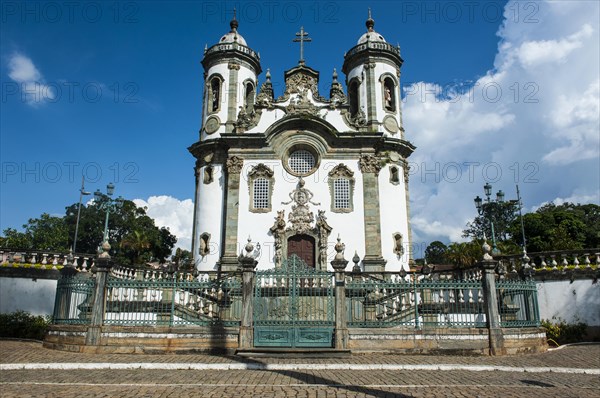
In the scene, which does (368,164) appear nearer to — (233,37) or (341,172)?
(341,172)

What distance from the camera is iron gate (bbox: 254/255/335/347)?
12109 mm

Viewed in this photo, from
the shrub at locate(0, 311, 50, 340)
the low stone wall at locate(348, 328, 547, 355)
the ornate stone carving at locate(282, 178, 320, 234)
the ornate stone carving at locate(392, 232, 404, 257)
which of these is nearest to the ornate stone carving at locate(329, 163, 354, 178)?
the ornate stone carving at locate(282, 178, 320, 234)

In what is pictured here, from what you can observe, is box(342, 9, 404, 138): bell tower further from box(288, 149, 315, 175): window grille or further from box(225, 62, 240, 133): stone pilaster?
box(225, 62, 240, 133): stone pilaster

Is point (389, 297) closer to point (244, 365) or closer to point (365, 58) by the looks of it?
point (244, 365)

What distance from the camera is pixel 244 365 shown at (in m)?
10.1

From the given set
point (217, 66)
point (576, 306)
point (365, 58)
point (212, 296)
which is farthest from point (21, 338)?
point (365, 58)

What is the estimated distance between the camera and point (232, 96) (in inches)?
1093

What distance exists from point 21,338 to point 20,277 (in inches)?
107

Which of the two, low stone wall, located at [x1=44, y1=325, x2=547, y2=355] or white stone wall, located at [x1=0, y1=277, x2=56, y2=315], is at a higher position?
white stone wall, located at [x1=0, y1=277, x2=56, y2=315]

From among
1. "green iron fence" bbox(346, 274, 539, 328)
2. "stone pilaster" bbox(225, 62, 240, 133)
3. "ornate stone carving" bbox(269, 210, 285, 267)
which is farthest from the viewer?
"stone pilaster" bbox(225, 62, 240, 133)

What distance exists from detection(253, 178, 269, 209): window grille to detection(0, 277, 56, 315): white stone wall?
1088 cm

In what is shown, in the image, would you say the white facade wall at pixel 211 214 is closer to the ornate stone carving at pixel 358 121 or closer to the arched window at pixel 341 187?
the arched window at pixel 341 187

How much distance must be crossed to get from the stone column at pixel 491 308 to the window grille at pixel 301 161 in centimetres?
1349

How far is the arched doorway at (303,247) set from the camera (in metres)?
23.9
